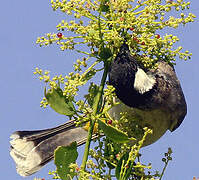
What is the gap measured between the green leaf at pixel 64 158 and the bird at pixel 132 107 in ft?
1.53

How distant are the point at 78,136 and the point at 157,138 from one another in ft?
3.30

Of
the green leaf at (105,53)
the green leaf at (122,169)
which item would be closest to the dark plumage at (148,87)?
the green leaf at (105,53)

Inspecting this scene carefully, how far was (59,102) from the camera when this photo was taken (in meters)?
2.56

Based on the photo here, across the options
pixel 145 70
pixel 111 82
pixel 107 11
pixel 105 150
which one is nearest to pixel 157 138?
pixel 145 70

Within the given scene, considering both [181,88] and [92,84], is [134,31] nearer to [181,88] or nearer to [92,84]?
[92,84]

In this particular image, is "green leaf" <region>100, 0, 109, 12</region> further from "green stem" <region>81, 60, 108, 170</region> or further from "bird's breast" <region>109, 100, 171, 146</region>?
"bird's breast" <region>109, 100, 171, 146</region>

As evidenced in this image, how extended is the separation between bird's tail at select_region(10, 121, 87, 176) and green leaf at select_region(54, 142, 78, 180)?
1585 millimetres

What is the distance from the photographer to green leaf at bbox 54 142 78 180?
8.27ft

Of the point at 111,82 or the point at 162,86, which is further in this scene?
the point at 162,86

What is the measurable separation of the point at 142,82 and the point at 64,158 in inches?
45.2

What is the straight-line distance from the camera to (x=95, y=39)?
8.50 feet

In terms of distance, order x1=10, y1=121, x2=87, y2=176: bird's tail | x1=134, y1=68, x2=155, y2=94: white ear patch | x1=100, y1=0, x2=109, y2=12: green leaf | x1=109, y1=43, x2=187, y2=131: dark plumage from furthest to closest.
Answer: x1=10, y1=121, x2=87, y2=176: bird's tail
x1=134, y1=68, x2=155, y2=94: white ear patch
x1=109, y1=43, x2=187, y2=131: dark plumage
x1=100, y1=0, x2=109, y2=12: green leaf

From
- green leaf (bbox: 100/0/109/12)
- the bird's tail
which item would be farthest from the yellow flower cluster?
the bird's tail

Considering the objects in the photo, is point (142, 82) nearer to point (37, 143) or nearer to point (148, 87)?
point (148, 87)
